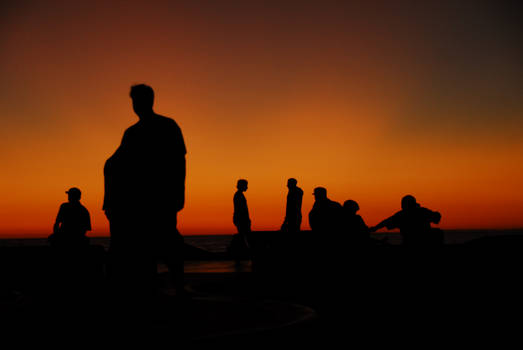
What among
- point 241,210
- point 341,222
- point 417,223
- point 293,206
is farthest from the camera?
point 241,210

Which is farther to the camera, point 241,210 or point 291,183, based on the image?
point 241,210

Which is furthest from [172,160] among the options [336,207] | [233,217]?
[233,217]

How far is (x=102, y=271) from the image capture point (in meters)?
7.12

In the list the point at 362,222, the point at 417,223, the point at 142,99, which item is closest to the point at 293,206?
the point at 362,222

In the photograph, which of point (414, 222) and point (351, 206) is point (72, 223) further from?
point (414, 222)

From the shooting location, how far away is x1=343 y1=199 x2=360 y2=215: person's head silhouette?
8805 millimetres

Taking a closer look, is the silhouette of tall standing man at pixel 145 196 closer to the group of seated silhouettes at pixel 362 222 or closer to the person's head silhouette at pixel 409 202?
the group of seated silhouettes at pixel 362 222

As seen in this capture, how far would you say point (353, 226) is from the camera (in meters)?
8.64

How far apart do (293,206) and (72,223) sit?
16.7 feet

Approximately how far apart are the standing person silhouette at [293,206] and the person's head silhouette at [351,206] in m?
2.36

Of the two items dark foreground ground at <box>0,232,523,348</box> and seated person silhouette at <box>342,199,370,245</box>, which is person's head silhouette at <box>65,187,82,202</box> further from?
seated person silhouette at <box>342,199,370,245</box>

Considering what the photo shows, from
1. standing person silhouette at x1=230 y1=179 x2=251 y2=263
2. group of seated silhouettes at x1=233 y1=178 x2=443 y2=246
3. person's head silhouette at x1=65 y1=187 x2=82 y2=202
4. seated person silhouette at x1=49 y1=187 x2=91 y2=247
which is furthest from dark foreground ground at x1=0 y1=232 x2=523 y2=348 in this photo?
standing person silhouette at x1=230 y1=179 x2=251 y2=263

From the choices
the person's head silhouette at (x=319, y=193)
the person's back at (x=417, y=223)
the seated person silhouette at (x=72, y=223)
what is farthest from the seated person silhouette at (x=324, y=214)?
the seated person silhouette at (x=72, y=223)

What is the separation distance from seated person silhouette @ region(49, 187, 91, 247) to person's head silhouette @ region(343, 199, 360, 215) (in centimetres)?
455
